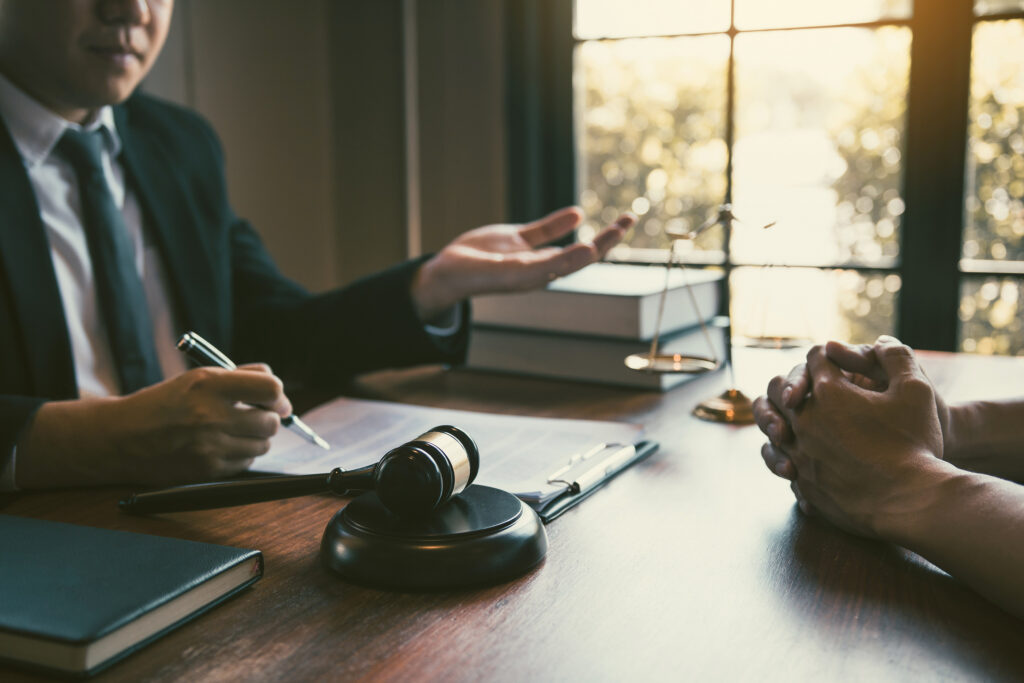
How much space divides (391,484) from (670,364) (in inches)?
25.9

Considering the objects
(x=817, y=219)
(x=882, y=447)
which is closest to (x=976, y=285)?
(x=817, y=219)

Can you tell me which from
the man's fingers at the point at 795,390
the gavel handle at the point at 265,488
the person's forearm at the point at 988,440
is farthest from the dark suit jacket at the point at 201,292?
the person's forearm at the point at 988,440

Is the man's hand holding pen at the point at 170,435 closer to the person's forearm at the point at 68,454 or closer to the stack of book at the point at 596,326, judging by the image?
the person's forearm at the point at 68,454

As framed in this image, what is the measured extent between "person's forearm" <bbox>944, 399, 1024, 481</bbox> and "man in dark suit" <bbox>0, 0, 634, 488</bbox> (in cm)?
54

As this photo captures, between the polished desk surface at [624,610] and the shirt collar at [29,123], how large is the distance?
0.66 m

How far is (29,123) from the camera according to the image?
1362 millimetres

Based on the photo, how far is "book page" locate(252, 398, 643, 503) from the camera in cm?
97

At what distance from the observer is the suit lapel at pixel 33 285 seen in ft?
4.15

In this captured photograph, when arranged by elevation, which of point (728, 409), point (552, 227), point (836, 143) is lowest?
point (728, 409)

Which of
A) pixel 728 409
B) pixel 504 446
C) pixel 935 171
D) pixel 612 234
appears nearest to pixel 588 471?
pixel 504 446

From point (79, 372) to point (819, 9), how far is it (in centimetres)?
212

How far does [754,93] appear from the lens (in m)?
2.64

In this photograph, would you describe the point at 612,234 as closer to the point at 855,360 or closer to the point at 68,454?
the point at 855,360

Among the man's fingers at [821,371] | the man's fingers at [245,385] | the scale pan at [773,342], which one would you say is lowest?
the scale pan at [773,342]
